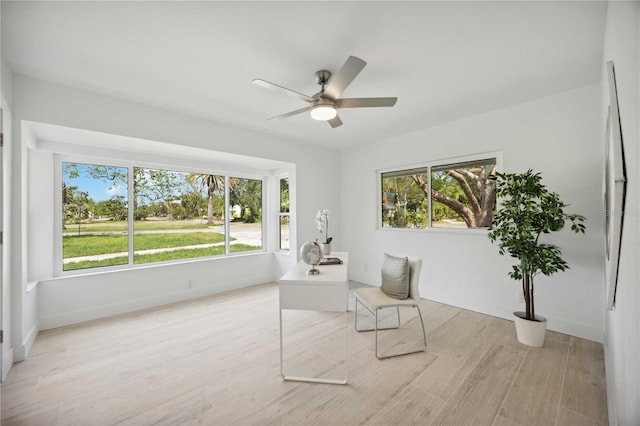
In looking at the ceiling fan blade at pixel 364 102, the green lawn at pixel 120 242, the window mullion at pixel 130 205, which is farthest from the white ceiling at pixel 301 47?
the green lawn at pixel 120 242

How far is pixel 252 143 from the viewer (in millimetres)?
4004

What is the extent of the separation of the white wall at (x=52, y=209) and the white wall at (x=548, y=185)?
189 cm

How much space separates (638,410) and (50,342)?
4193 mm

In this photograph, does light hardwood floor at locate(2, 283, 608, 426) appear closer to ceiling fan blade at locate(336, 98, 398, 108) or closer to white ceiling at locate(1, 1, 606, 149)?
ceiling fan blade at locate(336, 98, 398, 108)

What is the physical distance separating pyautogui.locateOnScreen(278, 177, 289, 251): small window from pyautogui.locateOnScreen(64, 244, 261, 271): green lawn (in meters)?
0.56

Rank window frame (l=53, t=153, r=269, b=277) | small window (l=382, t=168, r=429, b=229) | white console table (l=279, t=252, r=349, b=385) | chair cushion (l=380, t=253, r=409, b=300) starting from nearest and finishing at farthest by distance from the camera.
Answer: white console table (l=279, t=252, r=349, b=385) → chair cushion (l=380, t=253, r=409, b=300) → window frame (l=53, t=153, r=269, b=277) → small window (l=382, t=168, r=429, b=229)

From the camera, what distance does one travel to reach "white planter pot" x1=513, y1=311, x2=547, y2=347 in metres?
2.49

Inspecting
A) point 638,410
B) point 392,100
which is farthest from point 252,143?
point 638,410

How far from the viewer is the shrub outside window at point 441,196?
3.45m

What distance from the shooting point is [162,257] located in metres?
4.01

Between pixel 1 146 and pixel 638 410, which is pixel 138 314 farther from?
pixel 638 410

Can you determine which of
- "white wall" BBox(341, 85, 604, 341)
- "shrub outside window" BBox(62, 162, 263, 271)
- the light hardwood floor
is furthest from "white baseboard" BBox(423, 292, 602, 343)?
"shrub outside window" BBox(62, 162, 263, 271)

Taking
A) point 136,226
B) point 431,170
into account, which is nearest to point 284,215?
point 136,226

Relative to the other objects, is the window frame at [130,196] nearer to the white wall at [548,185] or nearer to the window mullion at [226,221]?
the window mullion at [226,221]
